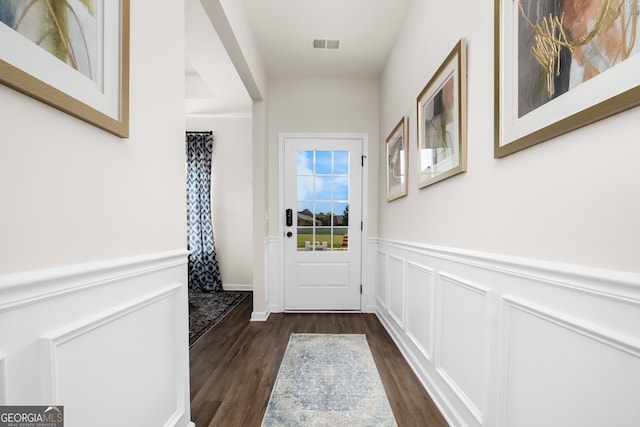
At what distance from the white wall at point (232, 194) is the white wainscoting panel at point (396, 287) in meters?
2.48

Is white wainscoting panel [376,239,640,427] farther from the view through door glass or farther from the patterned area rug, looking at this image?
the view through door glass

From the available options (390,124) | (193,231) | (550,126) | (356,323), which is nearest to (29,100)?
(550,126)

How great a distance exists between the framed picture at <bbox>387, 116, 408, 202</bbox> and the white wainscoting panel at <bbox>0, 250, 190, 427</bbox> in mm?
1802

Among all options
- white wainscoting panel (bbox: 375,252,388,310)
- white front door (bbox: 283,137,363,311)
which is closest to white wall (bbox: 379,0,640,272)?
white wainscoting panel (bbox: 375,252,388,310)

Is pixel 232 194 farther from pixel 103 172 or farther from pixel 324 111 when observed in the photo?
pixel 103 172

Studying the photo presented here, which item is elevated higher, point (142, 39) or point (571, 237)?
point (142, 39)

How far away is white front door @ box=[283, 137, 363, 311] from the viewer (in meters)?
3.55

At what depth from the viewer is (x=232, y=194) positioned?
4.65 m

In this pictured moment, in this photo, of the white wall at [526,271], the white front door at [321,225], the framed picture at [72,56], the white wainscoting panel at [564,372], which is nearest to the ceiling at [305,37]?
the white wall at [526,271]

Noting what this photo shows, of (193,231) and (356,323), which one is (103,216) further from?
(193,231)

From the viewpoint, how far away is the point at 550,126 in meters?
0.89

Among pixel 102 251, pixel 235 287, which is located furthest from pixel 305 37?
pixel 235 287

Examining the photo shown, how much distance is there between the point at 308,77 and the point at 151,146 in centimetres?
283

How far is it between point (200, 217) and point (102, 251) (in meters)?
3.86
